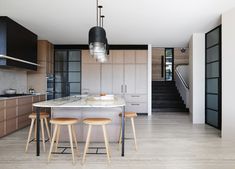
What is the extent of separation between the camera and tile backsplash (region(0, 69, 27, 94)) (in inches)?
211

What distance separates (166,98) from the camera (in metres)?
9.27

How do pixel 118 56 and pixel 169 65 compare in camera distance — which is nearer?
pixel 118 56

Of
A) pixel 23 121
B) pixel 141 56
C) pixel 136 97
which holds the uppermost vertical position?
pixel 141 56

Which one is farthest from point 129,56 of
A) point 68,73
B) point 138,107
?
point 68,73

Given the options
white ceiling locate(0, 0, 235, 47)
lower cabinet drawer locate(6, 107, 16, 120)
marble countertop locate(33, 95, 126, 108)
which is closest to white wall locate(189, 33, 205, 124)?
white ceiling locate(0, 0, 235, 47)

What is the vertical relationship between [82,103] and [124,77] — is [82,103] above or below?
below

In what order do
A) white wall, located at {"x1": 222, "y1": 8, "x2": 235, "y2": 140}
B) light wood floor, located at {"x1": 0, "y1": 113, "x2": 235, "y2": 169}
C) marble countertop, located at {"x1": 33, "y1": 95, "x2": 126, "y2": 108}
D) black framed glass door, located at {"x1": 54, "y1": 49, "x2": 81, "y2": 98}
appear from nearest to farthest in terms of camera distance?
1. light wood floor, located at {"x1": 0, "y1": 113, "x2": 235, "y2": 169}
2. marble countertop, located at {"x1": 33, "y1": 95, "x2": 126, "y2": 108}
3. white wall, located at {"x1": 222, "y1": 8, "x2": 235, "y2": 140}
4. black framed glass door, located at {"x1": 54, "y1": 49, "x2": 81, "y2": 98}

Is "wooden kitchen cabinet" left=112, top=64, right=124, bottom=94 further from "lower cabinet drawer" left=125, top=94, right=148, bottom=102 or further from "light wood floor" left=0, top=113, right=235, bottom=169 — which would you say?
"light wood floor" left=0, top=113, right=235, bottom=169

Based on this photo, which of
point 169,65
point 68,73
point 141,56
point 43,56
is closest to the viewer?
point 43,56

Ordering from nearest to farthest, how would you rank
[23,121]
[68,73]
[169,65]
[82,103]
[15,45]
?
1. [82,103]
2. [15,45]
3. [23,121]
4. [68,73]
5. [169,65]

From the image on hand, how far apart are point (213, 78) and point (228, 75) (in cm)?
124

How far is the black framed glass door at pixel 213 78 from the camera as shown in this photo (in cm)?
509

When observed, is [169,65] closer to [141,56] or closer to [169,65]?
[169,65]

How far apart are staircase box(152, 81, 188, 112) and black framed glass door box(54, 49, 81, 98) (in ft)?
11.2
